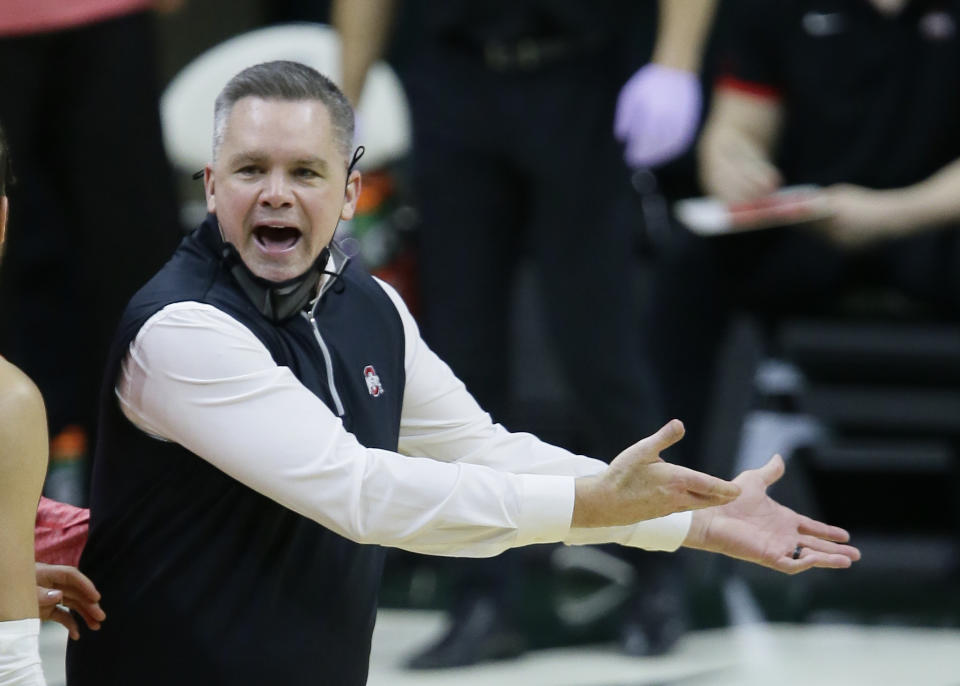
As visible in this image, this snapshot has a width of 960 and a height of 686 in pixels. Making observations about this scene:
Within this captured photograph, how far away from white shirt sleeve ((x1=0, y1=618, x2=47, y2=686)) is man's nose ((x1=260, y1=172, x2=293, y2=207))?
0.52 meters

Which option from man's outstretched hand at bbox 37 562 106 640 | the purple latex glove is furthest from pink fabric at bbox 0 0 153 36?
man's outstretched hand at bbox 37 562 106 640

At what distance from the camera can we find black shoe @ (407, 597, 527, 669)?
10.4 ft

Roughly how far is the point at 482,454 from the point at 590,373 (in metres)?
1.20

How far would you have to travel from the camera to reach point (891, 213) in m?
3.73

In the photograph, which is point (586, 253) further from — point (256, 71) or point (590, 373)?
point (256, 71)

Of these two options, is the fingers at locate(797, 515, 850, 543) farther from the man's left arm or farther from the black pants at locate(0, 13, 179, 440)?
the man's left arm

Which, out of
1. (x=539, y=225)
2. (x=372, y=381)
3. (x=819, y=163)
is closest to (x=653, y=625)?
(x=539, y=225)

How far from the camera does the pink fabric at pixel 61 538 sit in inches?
79.5

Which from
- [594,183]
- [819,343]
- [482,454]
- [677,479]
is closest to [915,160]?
[819,343]

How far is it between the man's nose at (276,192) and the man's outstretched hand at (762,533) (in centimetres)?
57

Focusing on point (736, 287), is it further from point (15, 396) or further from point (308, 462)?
point (15, 396)

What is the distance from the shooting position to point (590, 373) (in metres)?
3.29

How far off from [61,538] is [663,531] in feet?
2.26

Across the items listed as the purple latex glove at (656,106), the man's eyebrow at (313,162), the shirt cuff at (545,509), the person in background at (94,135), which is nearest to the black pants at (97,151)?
the person in background at (94,135)
